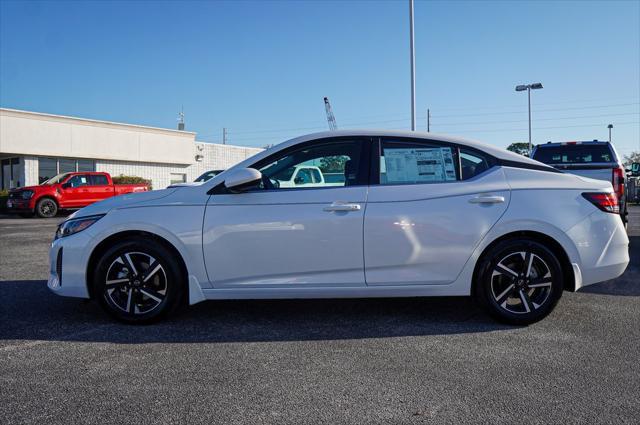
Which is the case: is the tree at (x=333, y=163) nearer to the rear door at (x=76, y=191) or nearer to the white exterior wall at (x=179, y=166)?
the rear door at (x=76, y=191)

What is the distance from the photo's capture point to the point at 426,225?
4148 millimetres

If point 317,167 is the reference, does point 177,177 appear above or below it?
above

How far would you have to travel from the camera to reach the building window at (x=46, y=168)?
28.3 meters

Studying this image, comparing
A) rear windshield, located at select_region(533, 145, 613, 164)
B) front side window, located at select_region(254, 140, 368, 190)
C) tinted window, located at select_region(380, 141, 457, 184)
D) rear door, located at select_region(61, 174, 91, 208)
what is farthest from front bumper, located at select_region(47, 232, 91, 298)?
rear door, located at select_region(61, 174, 91, 208)

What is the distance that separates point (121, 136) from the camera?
3158cm

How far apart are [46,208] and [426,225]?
19980 millimetres

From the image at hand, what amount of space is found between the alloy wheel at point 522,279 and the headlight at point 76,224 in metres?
3.39

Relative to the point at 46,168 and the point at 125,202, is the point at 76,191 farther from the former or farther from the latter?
the point at 125,202

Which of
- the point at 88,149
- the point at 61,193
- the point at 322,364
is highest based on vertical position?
the point at 88,149

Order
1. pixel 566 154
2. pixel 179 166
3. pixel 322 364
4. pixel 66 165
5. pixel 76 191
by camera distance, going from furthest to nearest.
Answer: pixel 179 166 < pixel 66 165 < pixel 76 191 < pixel 566 154 < pixel 322 364

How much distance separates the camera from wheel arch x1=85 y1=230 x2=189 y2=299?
4.28 meters

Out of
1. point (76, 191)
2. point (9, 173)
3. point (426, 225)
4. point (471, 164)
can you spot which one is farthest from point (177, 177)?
point (426, 225)

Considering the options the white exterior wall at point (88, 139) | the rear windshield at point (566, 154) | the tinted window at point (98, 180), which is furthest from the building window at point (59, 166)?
the rear windshield at point (566, 154)

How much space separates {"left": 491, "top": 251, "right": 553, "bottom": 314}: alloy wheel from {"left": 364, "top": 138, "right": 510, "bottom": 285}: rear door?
33 centimetres
